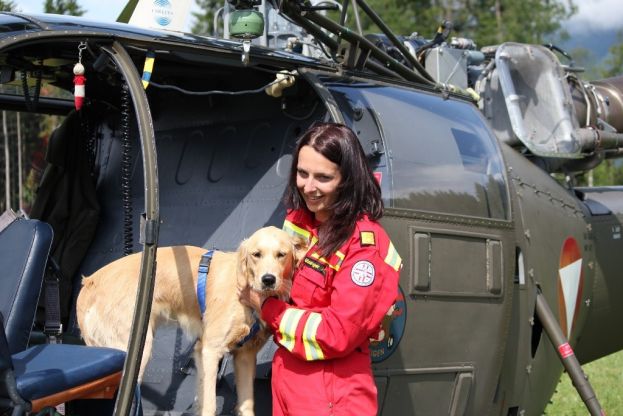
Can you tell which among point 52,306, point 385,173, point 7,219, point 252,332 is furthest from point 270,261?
point 7,219

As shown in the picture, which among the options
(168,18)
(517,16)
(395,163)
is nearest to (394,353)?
(395,163)

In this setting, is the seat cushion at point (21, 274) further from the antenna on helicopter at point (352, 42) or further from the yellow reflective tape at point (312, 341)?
the antenna on helicopter at point (352, 42)

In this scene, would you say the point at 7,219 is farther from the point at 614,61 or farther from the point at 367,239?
the point at 614,61

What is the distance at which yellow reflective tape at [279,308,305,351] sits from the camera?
3.20 meters

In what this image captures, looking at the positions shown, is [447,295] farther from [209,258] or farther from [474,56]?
[474,56]

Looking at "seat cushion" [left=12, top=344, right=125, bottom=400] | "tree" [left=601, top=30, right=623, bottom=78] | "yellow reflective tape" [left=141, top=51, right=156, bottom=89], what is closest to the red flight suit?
"seat cushion" [left=12, top=344, right=125, bottom=400]

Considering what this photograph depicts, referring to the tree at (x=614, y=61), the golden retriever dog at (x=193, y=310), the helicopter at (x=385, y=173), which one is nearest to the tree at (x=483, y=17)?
the tree at (x=614, y=61)

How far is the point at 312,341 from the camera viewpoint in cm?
314

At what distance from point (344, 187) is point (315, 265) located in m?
0.30

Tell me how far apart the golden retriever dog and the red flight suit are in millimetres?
532

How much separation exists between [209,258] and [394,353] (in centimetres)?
100

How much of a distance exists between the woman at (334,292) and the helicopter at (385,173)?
25.5 inches

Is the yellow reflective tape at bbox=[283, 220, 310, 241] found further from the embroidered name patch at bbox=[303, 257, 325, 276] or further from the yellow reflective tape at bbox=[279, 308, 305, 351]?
the yellow reflective tape at bbox=[279, 308, 305, 351]

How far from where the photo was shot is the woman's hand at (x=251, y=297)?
3498 mm
